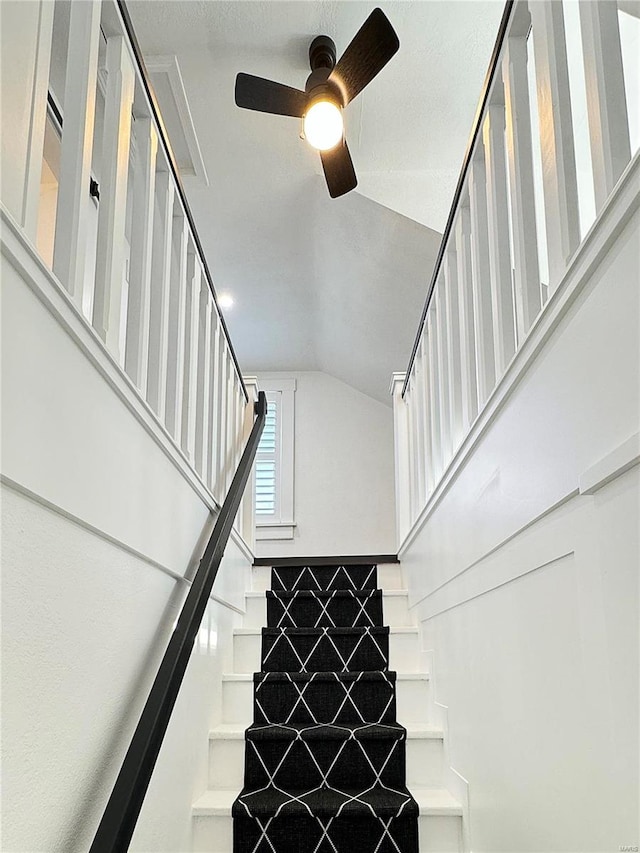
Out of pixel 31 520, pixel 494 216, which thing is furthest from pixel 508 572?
pixel 31 520

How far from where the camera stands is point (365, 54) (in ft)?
8.80

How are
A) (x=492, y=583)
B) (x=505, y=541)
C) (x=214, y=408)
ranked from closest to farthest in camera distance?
(x=505, y=541)
(x=492, y=583)
(x=214, y=408)

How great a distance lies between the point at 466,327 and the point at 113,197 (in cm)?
114

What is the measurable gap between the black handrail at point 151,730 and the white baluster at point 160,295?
0.51 metres

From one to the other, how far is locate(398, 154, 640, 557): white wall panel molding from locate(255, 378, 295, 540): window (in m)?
4.07

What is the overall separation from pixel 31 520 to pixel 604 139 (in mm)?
1038

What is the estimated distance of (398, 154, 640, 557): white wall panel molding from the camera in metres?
1.01

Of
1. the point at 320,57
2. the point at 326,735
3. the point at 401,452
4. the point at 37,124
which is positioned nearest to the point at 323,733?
the point at 326,735

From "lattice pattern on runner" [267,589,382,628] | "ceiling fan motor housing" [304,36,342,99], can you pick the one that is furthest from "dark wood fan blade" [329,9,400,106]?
"lattice pattern on runner" [267,589,382,628]

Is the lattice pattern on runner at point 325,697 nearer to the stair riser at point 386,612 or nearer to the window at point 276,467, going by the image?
the stair riser at point 386,612

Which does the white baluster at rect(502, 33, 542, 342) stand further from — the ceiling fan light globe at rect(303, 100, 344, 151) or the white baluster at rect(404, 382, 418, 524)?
the white baluster at rect(404, 382, 418, 524)

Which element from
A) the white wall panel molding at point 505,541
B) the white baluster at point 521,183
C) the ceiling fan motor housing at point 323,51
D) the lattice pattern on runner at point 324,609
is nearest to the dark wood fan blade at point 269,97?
the ceiling fan motor housing at point 323,51

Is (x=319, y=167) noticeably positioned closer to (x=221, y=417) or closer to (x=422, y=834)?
(x=221, y=417)

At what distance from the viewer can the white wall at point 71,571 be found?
109cm
